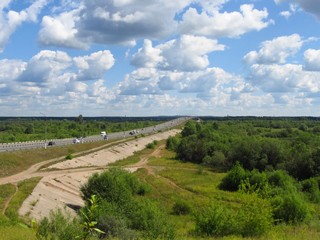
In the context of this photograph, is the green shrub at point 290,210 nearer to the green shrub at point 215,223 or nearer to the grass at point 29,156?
the green shrub at point 215,223

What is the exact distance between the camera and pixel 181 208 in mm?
48781

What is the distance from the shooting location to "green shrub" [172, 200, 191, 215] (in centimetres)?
4834

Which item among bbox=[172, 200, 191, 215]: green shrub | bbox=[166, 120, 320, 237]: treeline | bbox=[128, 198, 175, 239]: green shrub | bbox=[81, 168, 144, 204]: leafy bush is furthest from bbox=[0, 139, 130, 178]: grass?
bbox=[128, 198, 175, 239]: green shrub

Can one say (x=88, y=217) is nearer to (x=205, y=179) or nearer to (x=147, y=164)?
(x=205, y=179)

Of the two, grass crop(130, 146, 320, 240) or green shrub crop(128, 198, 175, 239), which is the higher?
green shrub crop(128, 198, 175, 239)

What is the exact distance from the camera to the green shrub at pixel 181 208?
48.3 metres

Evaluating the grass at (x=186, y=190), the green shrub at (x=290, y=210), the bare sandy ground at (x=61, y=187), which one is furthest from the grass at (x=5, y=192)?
the green shrub at (x=290, y=210)

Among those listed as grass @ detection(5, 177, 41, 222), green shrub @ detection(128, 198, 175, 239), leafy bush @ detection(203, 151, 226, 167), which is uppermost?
green shrub @ detection(128, 198, 175, 239)

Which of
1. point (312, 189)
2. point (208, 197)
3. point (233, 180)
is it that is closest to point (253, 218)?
point (208, 197)

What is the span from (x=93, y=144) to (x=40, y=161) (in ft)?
108

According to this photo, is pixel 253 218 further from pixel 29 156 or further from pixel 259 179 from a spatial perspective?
pixel 29 156

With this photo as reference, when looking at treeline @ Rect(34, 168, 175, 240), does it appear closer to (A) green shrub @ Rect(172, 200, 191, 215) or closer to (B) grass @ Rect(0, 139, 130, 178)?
(A) green shrub @ Rect(172, 200, 191, 215)

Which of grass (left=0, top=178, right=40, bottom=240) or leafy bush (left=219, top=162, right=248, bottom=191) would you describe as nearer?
grass (left=0, top=178, right=40, bottom=240)

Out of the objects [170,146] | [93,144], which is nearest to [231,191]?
[93,144]
